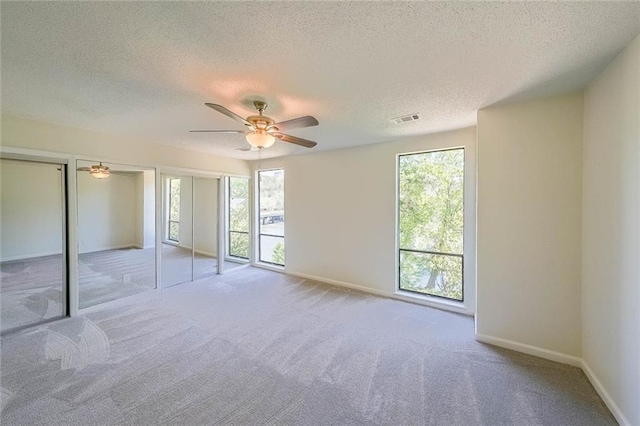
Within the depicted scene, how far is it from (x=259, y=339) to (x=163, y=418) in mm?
1157

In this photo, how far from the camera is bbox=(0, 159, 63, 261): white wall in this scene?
349cm

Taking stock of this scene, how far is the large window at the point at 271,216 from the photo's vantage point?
5812 mm

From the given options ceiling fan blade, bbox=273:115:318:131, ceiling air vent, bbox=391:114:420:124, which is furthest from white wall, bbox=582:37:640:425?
ceiling fan blade, bbox=273:115:318:131

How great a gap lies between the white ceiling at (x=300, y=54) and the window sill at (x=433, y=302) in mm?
2653

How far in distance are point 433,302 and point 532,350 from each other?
4.34 feet

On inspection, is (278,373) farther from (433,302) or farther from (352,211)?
(352,211)

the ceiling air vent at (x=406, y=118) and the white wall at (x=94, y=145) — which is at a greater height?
the ceiling air vent at (x=406, y=118)

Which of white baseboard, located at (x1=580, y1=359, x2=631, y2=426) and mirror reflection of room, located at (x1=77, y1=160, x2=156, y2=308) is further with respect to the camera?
mirror reflection of room, located at (x1=77, y1=160, x2=156, y2=308)

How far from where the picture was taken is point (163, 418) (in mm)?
1825

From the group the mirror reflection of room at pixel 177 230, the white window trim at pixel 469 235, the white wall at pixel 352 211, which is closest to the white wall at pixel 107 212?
the mirror reflection of room at pixel 177 230

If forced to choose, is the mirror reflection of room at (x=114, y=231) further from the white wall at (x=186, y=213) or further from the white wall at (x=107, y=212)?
the white wall at (x=186, y=213)

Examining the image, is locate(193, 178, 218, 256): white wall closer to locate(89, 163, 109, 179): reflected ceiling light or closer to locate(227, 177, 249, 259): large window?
locate(227, 177, 249, 259): large window

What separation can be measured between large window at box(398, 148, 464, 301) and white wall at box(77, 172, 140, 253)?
465 centimetres

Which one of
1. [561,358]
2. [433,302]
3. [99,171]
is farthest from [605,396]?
[99,171]
